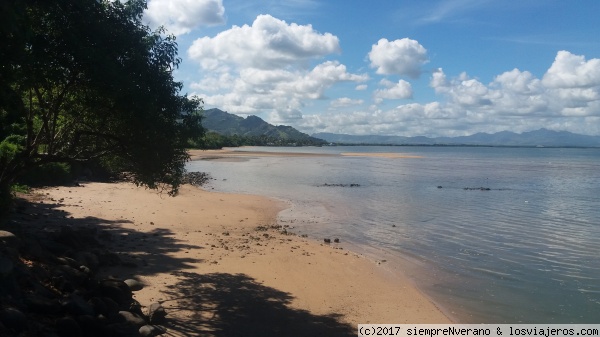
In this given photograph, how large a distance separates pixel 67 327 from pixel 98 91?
513 centimetres

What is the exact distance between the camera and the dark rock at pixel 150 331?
8.09 m

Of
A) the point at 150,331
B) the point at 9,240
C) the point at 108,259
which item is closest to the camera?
the point at 150,331

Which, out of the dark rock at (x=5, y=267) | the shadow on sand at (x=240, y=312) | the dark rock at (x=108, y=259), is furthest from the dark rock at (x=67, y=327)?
the dark rock at (x=108, y=259)

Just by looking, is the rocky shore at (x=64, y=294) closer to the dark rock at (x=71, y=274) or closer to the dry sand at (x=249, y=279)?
the dark rock at (x=71, y=274)

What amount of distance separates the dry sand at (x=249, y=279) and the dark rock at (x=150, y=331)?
0.40m

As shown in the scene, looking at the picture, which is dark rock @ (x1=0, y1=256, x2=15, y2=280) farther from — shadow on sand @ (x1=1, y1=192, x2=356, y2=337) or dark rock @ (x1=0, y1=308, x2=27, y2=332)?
shadow on sand @ (x1=1, y1=192, x2=356, y2=337)

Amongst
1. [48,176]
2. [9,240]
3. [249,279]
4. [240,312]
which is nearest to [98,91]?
[9,240]

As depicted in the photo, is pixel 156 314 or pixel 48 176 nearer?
pixel 156 314

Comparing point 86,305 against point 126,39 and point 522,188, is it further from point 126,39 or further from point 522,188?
point 522,188

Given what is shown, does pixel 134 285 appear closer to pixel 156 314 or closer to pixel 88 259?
pixel 88 259

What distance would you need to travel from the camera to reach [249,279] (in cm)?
1300

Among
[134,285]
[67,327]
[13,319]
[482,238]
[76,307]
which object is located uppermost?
[13,319]

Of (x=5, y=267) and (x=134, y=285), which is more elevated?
(x=5, y=267)

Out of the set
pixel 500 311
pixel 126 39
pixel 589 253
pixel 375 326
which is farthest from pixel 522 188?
pixel 126 39
